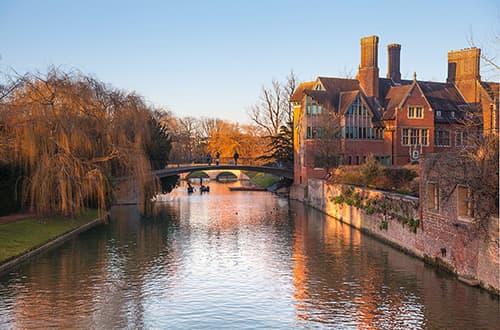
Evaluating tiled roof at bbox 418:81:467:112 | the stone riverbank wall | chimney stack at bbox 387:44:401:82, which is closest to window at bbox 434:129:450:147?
tiled roof at bbox 418:81:467:112

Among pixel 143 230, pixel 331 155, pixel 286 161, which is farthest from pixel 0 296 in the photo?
pixel 286 161

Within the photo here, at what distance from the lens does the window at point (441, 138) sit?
5700 centimetres

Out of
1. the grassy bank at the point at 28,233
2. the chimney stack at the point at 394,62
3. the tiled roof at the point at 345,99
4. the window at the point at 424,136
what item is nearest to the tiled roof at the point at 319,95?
the tiled roof at the point at 345,99

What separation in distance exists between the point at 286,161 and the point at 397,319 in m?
50.1

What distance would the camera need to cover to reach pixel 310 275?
2223 centimetres

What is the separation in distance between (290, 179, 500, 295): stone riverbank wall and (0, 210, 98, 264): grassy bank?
745 inches

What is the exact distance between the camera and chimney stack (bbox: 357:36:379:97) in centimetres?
5966

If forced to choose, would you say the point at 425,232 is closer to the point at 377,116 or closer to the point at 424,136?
the point at 424,136

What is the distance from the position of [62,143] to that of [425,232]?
2046cm

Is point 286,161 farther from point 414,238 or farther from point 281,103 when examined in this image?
point 414,238

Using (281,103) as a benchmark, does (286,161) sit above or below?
below

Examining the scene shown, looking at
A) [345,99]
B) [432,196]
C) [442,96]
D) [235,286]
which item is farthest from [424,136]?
[235,286]

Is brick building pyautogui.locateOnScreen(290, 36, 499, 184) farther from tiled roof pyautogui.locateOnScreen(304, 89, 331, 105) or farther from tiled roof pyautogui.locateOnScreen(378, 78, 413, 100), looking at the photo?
tiled roof pyautogui.locateOnScreen(378, 78, 413, 100)

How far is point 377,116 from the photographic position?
57.6 m
